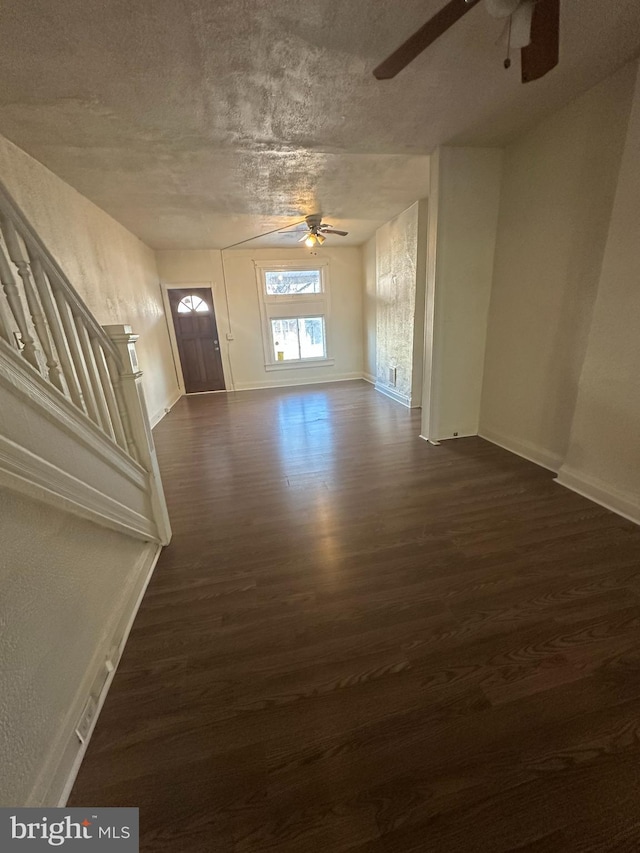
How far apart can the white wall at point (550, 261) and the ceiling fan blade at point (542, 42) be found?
1.10 m

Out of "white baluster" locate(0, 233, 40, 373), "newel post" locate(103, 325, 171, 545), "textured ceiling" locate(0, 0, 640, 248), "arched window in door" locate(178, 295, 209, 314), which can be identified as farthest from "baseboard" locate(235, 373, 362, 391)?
"white baluster" locate(0, 233, 40, 373)

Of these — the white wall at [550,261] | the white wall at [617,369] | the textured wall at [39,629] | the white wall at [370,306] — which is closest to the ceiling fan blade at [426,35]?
the white wall at [617,369]

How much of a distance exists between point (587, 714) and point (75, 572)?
189cm

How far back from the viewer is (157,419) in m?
4.91


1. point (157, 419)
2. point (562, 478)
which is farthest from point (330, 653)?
point (157, 419)

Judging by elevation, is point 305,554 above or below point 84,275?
below

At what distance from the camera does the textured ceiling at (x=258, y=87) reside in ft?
5.01

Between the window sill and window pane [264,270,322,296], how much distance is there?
136cm

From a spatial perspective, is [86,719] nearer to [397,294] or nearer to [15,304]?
[15,304]

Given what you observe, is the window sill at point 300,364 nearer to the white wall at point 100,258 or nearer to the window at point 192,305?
the window at point 192,305

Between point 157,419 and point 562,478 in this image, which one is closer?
point 562,478

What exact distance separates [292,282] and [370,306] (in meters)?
1.69

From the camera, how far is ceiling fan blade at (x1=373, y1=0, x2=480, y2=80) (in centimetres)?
113

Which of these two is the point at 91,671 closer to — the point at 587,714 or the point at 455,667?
the point at 455,667
